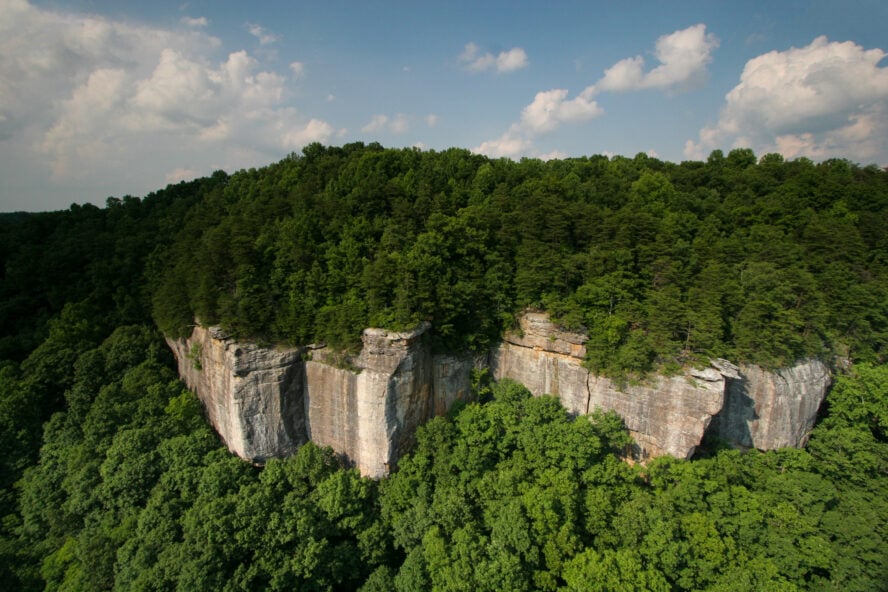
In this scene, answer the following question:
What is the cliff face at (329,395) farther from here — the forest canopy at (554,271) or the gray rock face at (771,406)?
the gray rock face at (771,406)

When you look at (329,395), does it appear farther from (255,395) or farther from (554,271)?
(554,271)

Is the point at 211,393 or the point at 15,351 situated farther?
the point at 15,351

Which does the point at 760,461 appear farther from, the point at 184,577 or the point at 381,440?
the point at 184,577

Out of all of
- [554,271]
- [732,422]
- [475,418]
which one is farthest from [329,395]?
[732,422]

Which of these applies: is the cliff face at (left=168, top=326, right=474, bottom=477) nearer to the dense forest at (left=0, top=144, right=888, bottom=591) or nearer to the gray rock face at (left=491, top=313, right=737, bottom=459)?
the dense forest at (left=0, top=144, right=888, bottom=591)

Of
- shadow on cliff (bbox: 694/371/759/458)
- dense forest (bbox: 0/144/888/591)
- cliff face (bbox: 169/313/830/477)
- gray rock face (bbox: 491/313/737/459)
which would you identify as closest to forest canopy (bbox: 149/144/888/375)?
dense forest (bbox: 0/144/888/591)

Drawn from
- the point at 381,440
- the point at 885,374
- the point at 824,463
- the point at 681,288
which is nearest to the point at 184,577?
the point at 381,440
